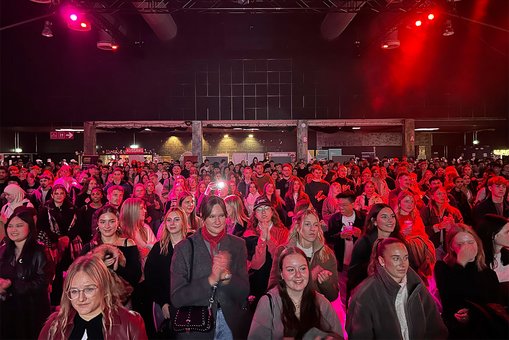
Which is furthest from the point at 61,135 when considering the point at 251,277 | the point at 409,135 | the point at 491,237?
the point at 491,237

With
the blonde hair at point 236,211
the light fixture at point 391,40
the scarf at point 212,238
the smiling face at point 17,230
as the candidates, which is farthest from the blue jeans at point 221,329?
the light fixture at point 391,40

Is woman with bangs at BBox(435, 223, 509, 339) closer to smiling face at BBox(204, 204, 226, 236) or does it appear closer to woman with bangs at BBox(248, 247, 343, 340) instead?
woman with bangs at BBox(248, 247, 343, 340)

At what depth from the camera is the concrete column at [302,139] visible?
2166 centimetres

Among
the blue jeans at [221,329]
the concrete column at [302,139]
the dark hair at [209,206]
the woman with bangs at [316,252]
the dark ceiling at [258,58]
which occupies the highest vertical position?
the dark ceiling at [258,58]

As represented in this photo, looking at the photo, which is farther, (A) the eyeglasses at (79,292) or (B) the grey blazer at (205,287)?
(B) the grey blazer at (205,287)

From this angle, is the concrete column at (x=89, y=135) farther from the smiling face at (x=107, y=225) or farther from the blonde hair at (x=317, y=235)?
the blonde hair at (x=317, y=235)

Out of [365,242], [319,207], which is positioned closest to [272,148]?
[319,207]

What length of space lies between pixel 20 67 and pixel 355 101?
1871 centimetres

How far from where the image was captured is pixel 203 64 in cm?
2284

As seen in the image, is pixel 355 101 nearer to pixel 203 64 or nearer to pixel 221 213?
pixel 203 64

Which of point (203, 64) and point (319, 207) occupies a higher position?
point (203, 64)

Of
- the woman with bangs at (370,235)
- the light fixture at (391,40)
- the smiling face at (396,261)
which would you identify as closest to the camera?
the smiling face at (396,261)

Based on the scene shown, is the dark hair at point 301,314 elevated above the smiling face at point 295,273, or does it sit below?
below

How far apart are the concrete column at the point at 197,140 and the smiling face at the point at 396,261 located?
19.0m
